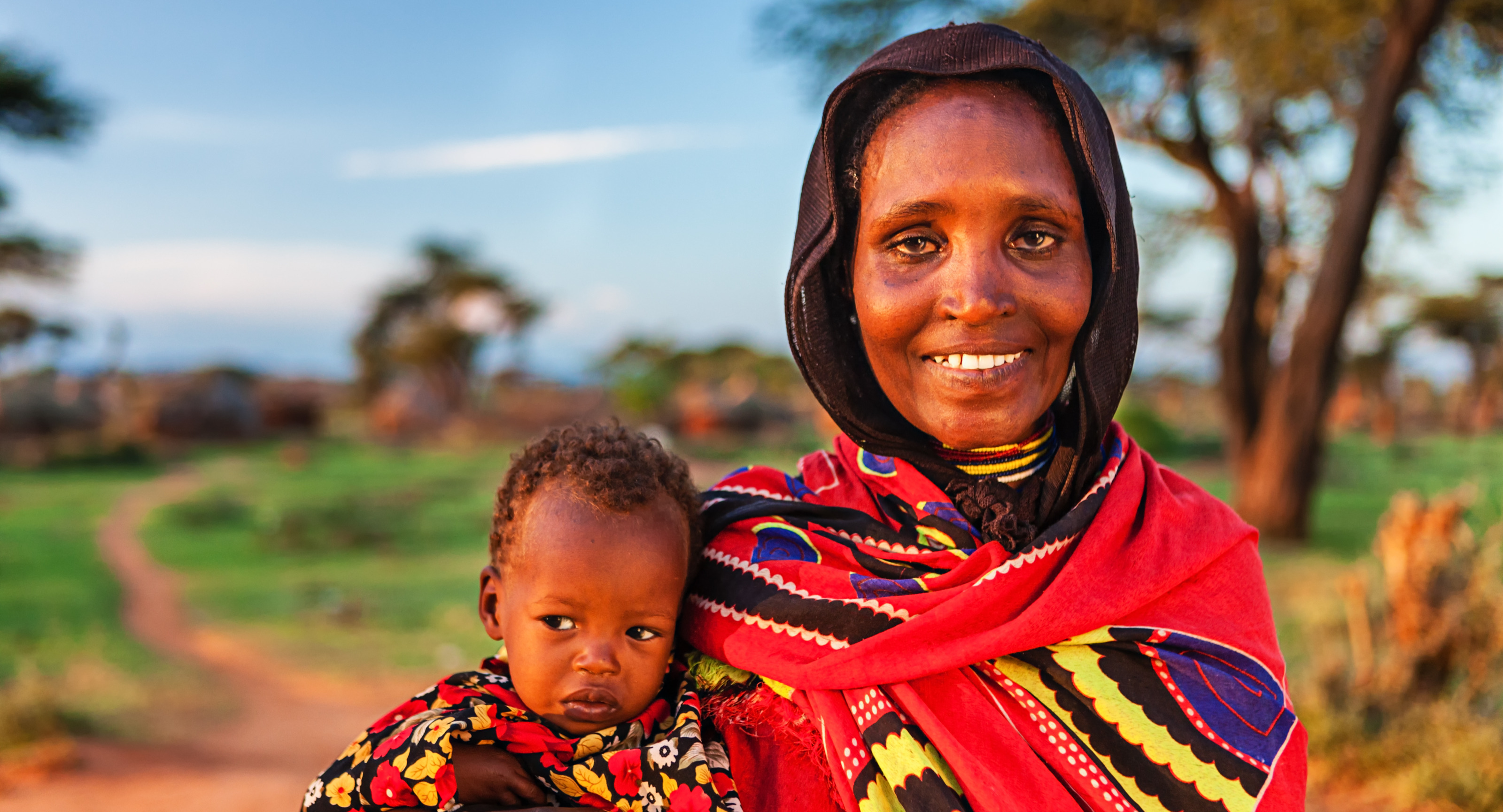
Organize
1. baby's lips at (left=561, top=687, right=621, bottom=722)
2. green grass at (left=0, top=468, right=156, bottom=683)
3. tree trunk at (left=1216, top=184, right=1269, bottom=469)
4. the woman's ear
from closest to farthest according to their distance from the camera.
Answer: baby's lips at (left=561, top=687, right=621, bottom=722), the woman's ear, green grass at (left=0, top=468, right=156, bottom=683), tree trunk at (left=1216, top=184, right=1269, bottom=469)

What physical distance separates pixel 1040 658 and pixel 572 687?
705mm

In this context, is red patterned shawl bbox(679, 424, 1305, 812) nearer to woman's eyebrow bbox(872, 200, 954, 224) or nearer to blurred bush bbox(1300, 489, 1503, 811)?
woman's eyebrow bbox(872, 200, 954, 224)

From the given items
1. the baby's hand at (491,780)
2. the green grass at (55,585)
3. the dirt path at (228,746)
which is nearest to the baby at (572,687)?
the baby's hand at (491,780)

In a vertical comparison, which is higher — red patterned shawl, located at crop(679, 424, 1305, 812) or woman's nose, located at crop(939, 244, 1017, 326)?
woman's nose, located at crop(939, 244, 1017, 326)

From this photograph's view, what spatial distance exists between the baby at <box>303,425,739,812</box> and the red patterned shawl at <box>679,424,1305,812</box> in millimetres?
127

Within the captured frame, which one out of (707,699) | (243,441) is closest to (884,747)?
(707,699)

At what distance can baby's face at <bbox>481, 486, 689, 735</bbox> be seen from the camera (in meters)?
1.59

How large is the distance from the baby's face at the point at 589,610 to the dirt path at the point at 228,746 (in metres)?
4.25

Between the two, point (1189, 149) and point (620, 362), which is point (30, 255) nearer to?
point (620, 362)

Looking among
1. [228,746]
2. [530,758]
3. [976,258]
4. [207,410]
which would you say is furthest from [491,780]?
[207,410]

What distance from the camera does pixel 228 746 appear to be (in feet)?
20.1

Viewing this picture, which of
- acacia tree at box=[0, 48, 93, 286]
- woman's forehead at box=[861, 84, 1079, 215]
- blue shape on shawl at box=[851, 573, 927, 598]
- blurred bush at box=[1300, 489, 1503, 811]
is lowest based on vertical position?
blurred bush at box=[1300, 489, 1503, 811]

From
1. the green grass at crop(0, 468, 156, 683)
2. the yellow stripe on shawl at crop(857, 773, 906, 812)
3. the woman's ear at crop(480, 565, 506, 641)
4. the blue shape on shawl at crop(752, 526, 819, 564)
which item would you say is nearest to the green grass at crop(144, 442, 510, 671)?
the green grass at crop(0, 468, 156, 683)

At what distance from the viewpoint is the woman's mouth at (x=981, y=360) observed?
1.52 meters
